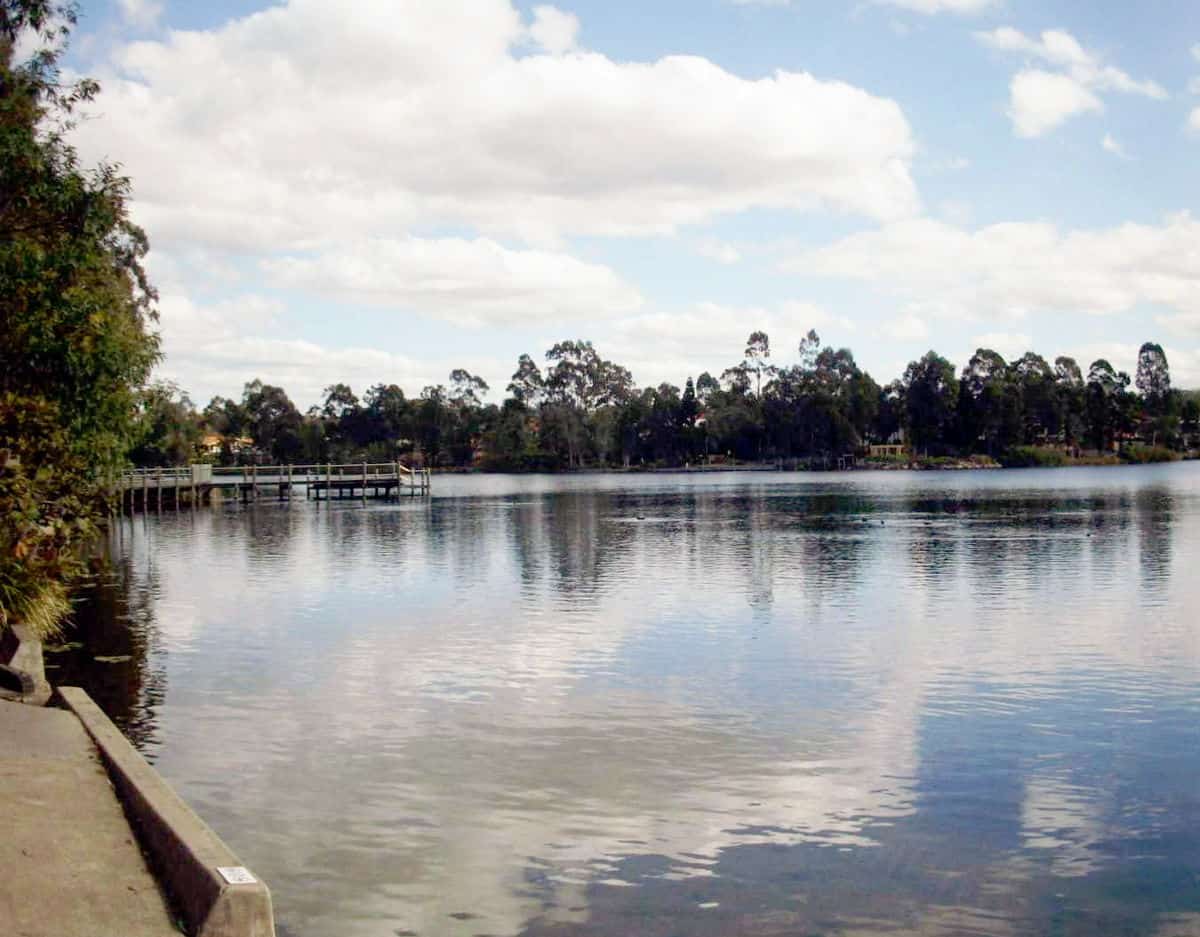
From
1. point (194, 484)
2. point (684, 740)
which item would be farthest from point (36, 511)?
point (194, 484)

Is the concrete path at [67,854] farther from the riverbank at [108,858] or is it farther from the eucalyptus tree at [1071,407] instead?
the eucalyptus tree at [1071,407]

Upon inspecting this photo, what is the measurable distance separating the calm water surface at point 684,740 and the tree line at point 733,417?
13854 cm

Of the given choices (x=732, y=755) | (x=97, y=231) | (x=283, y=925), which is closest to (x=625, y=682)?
(x=732, y=755)

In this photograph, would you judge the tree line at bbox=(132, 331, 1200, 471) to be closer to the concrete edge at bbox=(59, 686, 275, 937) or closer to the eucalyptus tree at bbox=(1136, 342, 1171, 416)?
the eucalyptus tree at bbox=(1136, 342, 1171, 416)

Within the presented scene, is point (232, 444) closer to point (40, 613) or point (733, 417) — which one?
point (733, 417)

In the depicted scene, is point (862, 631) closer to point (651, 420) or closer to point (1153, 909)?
point (1153, 909)

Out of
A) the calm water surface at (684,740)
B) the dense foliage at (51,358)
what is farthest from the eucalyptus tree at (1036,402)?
the dense foliage at (51,358)

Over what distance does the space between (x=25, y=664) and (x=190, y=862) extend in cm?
905

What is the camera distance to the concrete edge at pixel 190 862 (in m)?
7.28

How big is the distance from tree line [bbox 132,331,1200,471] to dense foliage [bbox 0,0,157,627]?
451 feet

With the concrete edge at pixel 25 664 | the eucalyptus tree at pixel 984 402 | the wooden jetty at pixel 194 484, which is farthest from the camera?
the eucalyptus tree at pixel 984 402

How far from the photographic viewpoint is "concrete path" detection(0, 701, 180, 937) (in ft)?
24.3

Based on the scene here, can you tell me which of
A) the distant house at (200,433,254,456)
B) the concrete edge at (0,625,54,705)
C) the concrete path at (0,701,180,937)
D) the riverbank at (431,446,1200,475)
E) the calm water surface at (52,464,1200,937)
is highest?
the distant house at (200,433,254,456)

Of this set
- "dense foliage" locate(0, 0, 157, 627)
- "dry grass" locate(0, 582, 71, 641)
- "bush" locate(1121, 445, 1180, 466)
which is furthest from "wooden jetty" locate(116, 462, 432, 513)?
"bush" locate(1121, 445, 1180, 466)
